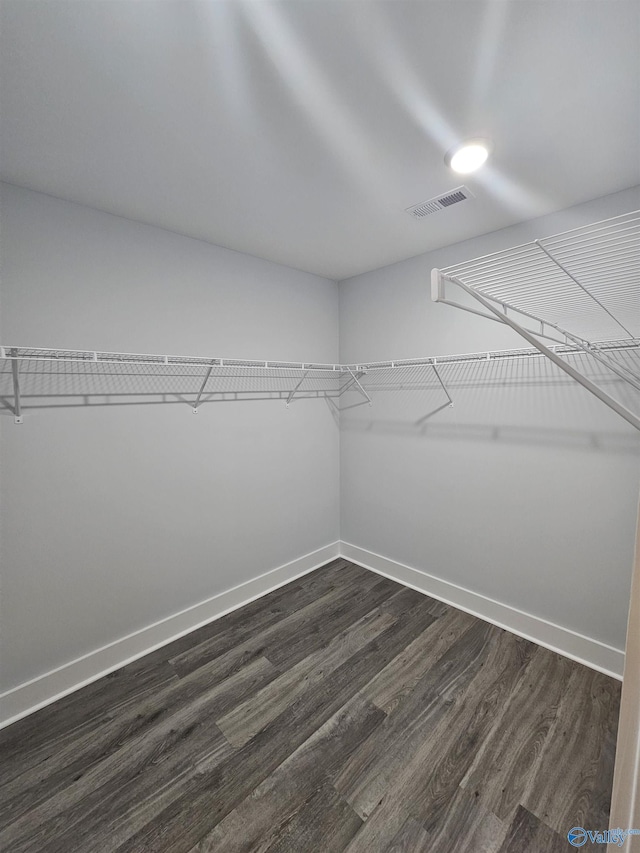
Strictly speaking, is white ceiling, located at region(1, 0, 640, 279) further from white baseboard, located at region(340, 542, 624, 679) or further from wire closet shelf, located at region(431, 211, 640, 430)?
white baseboard, located at region(340, 542, 624, 679)

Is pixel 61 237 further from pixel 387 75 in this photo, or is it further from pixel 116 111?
pixel 387 75

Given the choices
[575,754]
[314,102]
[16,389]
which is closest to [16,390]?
[16,389]

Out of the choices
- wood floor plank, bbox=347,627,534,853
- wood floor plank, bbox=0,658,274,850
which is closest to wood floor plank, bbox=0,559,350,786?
wood floor plank, bbox=0,658,274,850

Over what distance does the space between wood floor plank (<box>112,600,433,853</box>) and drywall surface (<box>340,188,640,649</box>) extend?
772 mm

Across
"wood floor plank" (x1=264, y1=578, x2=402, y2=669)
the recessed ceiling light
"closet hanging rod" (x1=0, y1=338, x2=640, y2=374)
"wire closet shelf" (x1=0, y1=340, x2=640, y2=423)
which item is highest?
the recessed ceiling light

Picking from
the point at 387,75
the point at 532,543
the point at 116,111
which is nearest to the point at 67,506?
the point at 116,111

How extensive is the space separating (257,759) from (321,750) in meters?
0.25

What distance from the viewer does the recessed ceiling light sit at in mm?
1295

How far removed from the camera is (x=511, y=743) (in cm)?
148

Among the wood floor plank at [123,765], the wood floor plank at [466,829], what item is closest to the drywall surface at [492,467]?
the wood floor plank at [466,829]

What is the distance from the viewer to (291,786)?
1341 millimetres

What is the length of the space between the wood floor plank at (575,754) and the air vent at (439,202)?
2327 millimetres

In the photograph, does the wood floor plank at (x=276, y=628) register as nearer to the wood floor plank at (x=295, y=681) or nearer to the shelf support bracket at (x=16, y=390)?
the wood floor plank at (x=295, y=681)

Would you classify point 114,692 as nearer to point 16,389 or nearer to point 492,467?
point 16,389
